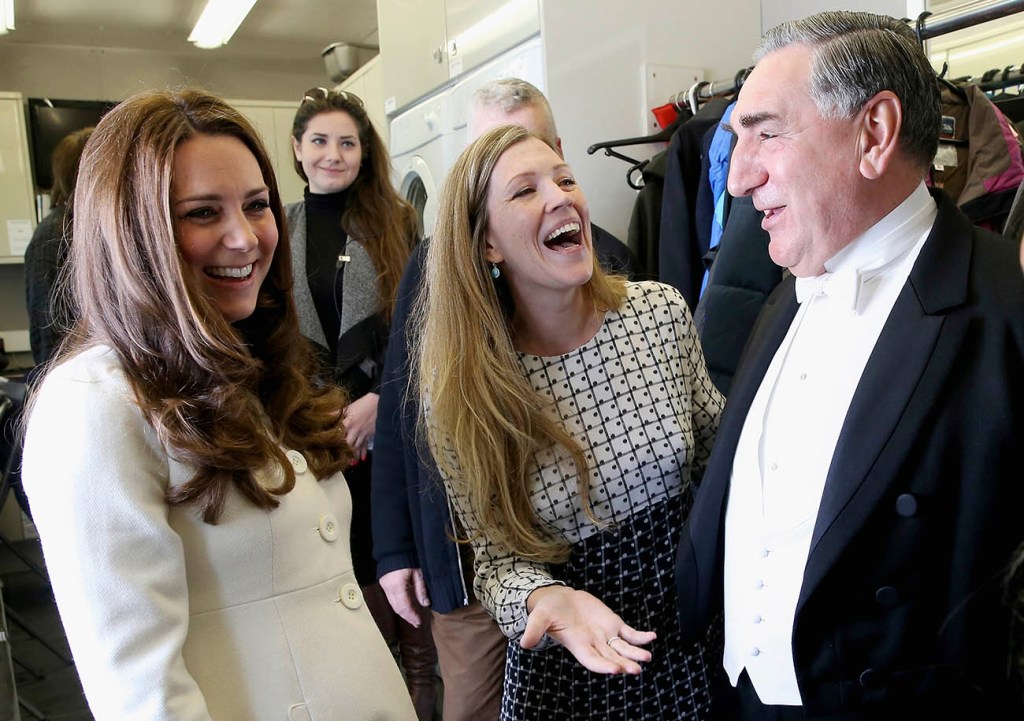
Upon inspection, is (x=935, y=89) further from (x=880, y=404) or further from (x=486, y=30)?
(x=486, y=30)

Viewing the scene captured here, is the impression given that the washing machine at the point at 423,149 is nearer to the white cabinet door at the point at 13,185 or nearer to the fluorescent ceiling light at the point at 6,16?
the fluorescent ceiling light at the point at 6,16

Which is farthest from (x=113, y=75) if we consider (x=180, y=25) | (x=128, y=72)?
(x=180, y=25)

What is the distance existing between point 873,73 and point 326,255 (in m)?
1.54

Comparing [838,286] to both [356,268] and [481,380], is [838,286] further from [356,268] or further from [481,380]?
[356,268]

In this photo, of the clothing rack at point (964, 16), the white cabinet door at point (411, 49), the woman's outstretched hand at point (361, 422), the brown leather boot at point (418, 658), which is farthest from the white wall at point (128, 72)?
the clothing rack at point (964, 16)

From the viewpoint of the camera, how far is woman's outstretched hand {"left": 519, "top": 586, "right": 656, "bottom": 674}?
1034mm

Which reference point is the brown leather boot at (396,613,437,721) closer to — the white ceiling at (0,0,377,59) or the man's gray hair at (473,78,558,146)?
the man's gray hair at (473,78,558,146)

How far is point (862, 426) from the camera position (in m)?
0.93

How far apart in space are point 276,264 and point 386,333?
0.90 metres

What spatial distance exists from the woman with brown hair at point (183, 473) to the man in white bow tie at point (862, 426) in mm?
513

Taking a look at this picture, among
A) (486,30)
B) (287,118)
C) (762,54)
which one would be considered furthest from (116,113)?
(287,118)

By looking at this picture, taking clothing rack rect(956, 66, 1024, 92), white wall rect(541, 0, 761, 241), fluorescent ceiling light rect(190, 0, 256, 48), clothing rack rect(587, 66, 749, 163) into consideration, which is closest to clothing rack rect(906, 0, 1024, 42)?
clothing rack rect(956, 66, 1024, 92)

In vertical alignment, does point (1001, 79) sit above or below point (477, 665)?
above

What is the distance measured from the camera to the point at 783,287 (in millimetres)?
1240
